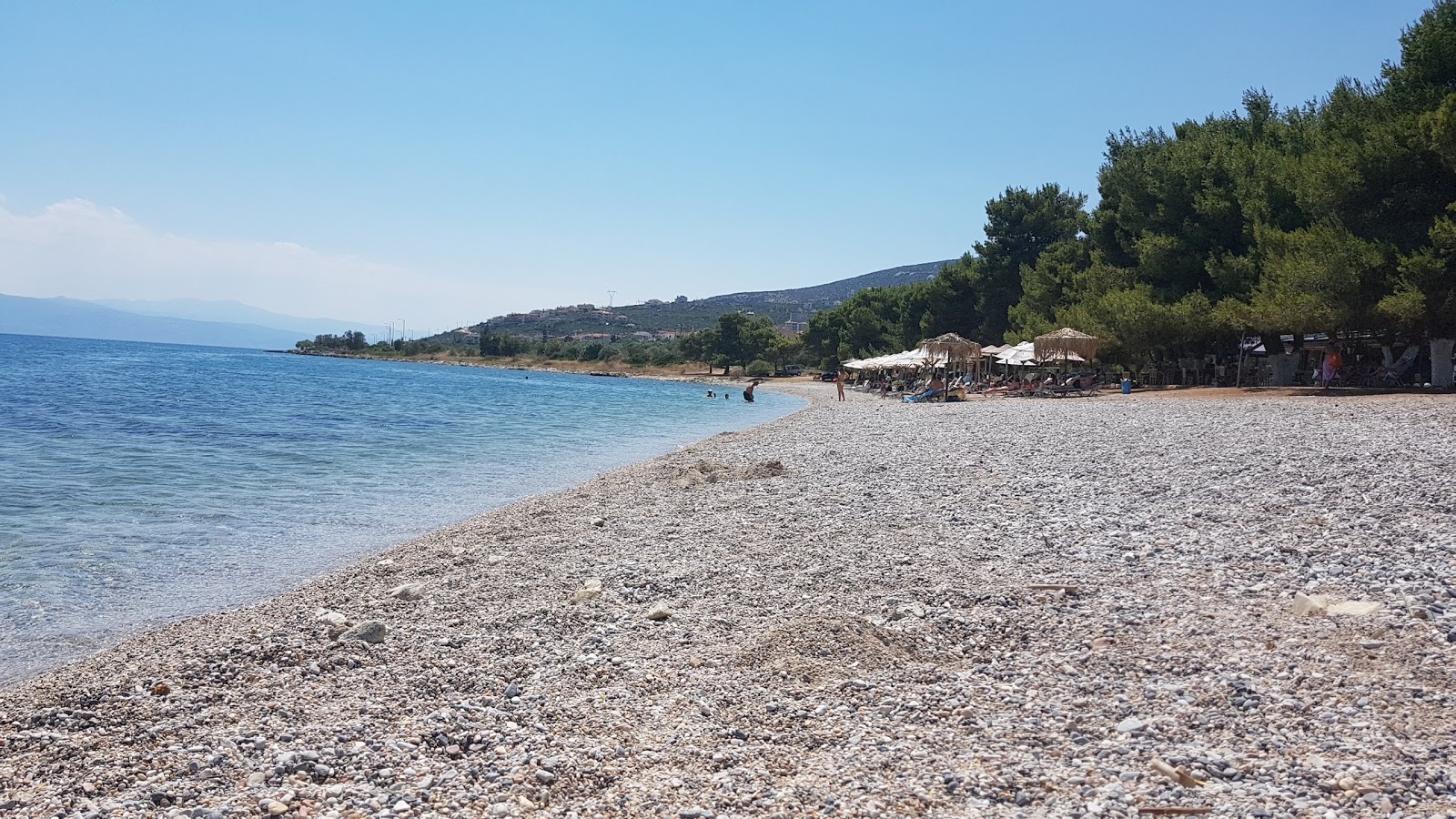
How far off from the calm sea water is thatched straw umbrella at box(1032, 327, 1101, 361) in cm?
1066

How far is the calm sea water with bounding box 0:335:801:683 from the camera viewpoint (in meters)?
8.05

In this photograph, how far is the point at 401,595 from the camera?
7.32 meters

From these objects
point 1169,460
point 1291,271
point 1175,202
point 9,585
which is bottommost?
point 9,585

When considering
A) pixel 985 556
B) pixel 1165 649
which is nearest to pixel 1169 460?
pixel 985 556

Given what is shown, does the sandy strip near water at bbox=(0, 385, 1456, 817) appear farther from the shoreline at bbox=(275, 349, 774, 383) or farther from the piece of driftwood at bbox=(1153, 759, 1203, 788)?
the shoreline at bbox=(275, 349, 774, 383)

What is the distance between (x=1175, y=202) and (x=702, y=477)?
25708 millimetres

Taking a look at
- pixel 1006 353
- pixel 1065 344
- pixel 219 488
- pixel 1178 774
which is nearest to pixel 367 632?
pixel 1178 774

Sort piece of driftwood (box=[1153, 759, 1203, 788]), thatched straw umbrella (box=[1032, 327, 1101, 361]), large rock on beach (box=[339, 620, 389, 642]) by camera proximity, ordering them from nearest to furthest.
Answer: piece of driftwood (box=[1153, 759, 1203, 788]) < large rock on beach (box=[339, 620, 389, 642]) < thatched straw umbrella (box=[1032, 327, 1101, 361])

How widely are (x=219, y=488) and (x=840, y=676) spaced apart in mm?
12970

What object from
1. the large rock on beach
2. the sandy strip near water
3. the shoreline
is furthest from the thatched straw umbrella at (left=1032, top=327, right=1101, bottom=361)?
the shoreline

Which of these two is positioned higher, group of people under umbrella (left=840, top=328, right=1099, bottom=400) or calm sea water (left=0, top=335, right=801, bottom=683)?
group of people under umbrella (left=840, top=328, right=1099, bottom=400)

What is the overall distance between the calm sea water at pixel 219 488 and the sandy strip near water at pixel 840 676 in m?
1.10

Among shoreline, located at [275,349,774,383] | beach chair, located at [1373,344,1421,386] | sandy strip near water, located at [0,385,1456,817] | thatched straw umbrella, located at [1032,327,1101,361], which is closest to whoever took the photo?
sandy strip near water, located at [0,385,1456,817]

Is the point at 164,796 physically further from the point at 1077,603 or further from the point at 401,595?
the point at 1077,603
